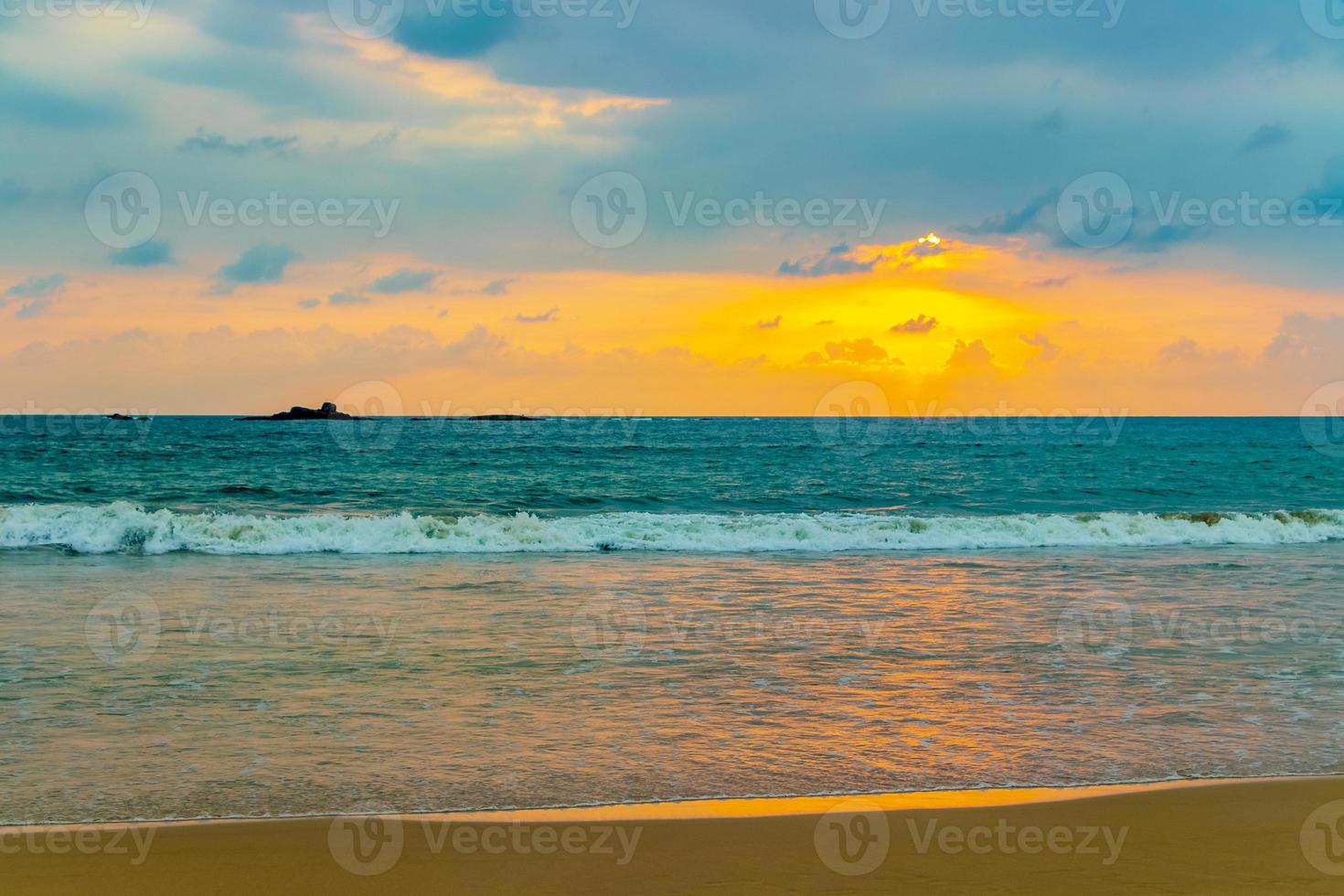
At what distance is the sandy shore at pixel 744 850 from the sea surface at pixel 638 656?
1.30 ft

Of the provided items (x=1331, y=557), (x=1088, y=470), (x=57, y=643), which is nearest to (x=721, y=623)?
(x=57, y=643)

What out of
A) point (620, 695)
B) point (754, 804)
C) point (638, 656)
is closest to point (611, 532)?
point (638, 656)

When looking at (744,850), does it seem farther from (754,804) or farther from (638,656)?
(638,656)

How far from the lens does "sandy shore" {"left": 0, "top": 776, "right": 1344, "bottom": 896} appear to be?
5066mm

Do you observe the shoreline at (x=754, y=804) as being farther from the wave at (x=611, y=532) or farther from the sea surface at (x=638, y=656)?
the wave at (x=611, y=532)

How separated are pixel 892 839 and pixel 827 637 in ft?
19.7

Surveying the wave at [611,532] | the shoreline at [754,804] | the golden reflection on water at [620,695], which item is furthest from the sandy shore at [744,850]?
the wave at [611,532]

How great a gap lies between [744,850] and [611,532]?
740 inches

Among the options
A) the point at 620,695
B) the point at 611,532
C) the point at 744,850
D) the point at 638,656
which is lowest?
the point at 744,850

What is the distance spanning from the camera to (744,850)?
17.8ft

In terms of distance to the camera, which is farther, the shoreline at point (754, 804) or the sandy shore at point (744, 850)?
the shoreline at point (754, 804)

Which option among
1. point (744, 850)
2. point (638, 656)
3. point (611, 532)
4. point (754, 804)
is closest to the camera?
point (744, 850)

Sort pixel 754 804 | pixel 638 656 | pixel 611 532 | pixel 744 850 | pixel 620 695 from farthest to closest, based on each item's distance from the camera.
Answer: pixel 611 532 → pixel 638 656 → pixel 620 695 → pixel 754 804 → pixel 744 850

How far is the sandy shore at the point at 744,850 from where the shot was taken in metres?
5.07
